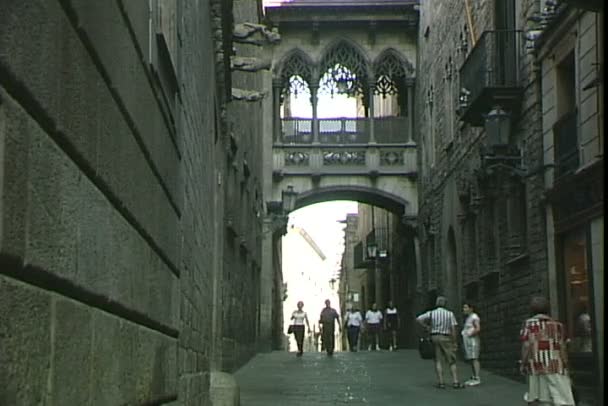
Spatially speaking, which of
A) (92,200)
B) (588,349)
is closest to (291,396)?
(588,349)

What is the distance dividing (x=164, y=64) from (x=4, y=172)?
4.24 meters

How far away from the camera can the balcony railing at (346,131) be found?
37219 mm

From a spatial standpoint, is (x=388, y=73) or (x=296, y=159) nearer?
(x=296, y=159)

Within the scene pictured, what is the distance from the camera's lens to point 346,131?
37.3m

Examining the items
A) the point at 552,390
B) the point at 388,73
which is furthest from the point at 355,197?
the point at 552,390

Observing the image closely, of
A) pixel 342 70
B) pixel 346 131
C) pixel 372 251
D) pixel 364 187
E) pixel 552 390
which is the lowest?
pixel 552 390

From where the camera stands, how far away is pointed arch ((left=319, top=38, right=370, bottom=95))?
3759 cm

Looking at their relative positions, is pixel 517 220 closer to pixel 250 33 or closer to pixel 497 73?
pixel 497 73

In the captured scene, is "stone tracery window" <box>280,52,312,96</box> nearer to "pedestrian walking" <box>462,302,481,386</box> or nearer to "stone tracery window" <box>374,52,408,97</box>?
"stone tracery window" <box>374,52,408,97</box>

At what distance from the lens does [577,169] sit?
52.0ft

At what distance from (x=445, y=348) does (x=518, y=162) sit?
142 inches

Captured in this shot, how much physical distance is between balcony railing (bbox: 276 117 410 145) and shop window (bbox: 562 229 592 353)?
20277 millimetres

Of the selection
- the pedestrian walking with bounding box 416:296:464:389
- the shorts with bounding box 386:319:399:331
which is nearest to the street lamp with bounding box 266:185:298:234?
the shorts with bounding box 386:319:399:331

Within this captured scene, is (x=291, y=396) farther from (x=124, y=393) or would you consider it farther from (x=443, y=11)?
(x=443, y=11)
